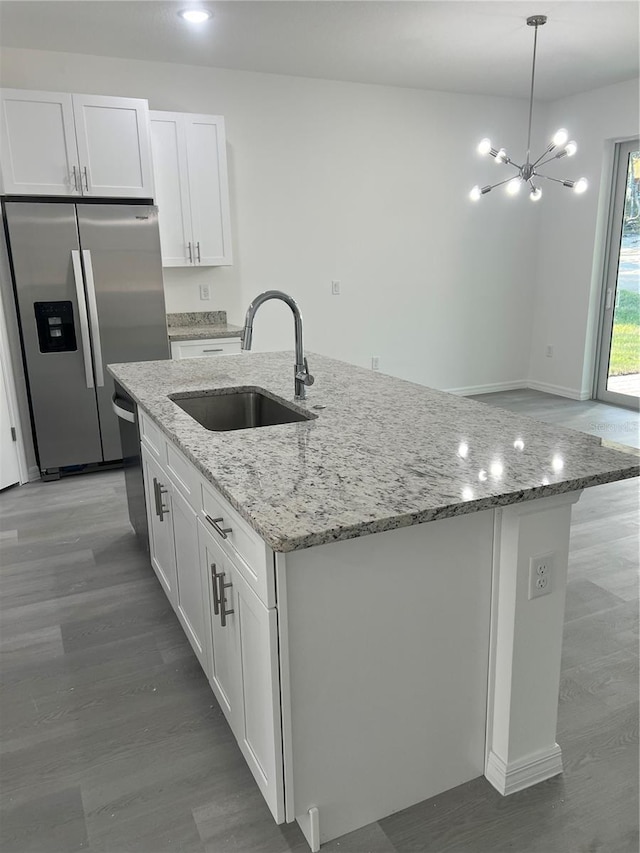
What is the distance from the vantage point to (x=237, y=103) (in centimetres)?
482

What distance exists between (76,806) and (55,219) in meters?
3.33

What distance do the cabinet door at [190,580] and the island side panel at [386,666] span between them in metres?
0.58

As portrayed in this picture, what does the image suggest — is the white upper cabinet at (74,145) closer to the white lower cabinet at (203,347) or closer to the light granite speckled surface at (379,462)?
the white lower cabinet at (203,347)

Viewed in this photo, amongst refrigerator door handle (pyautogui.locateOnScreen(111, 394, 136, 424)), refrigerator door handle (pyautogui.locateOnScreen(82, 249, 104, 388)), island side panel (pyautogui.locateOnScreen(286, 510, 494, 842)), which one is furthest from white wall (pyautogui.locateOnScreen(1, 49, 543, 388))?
island side panel (pyautogui.locateOnScreen(286, 510, 494, 842))

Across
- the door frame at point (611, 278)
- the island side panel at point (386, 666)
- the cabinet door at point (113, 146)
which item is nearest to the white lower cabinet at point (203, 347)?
the cabinet door at point (113, 146)

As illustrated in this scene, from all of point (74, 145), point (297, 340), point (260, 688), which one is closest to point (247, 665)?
point (260, 688)

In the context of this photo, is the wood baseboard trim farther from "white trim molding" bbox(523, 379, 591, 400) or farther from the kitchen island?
"white trim molding" bbox(523, 379, 591, 400)

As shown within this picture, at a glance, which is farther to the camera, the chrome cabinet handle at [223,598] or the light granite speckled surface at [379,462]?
the chrome cabinet handle at [223,598]

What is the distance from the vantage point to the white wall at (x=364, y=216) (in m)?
4.80

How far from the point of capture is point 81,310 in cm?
404

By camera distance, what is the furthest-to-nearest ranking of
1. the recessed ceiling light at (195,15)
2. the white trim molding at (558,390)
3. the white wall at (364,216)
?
the white trim molding at (558,390), the white wall at (364,216), the recessed ceiling light at (195,15)

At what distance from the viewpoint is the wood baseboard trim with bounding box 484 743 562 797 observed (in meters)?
1.66

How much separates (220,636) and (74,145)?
3.36 metres

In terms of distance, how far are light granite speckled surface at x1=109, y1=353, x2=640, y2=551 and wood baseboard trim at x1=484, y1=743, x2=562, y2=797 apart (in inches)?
30.6
